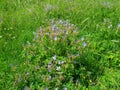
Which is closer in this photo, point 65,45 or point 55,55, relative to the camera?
point 55,55

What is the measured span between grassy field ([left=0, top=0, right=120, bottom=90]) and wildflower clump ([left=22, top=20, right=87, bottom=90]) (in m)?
0.01

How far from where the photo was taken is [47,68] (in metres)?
3.62

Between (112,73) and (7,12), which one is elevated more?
(7,12)

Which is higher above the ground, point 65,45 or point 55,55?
point 65,45

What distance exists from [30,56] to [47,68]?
1.14 ft

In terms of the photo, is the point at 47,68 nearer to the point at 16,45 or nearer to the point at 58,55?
the point at 58,55

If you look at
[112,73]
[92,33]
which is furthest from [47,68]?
[92,33]

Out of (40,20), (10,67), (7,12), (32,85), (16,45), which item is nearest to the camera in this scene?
(32,85)

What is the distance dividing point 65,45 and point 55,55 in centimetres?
25

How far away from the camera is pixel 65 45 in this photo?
3.88 m

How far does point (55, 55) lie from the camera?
12.2 ft

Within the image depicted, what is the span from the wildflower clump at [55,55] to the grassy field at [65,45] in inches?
0.5

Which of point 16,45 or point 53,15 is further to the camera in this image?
point 53,15

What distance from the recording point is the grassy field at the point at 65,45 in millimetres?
3588
